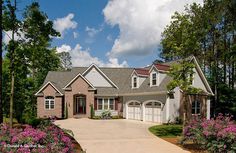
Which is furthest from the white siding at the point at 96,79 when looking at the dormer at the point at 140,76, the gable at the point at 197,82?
the gable at the point at 197,82

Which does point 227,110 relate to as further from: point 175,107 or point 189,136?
point 189,136

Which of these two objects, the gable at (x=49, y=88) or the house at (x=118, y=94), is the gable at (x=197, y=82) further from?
the gable at (x=49, y=88)

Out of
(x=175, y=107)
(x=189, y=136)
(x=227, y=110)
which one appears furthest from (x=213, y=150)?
(x=227, y=110)

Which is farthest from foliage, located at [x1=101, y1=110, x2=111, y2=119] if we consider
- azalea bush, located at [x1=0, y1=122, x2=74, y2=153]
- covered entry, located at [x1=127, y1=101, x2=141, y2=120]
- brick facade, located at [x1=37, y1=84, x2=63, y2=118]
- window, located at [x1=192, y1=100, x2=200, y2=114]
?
azalea bush, located at [x1=0, y1=122, x2=74, y2=153]

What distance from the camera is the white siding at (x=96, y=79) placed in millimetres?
42406

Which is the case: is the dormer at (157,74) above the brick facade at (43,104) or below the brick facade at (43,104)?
above

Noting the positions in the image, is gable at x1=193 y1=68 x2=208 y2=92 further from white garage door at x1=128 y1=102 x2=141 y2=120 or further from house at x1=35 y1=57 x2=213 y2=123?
white garage door at x1=128 y1=102 x2=141 y2=120

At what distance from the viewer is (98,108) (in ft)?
135

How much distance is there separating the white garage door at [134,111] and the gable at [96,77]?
5498 millimetres

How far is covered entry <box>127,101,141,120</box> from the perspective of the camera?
120ft

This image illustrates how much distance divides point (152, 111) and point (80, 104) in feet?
38.2

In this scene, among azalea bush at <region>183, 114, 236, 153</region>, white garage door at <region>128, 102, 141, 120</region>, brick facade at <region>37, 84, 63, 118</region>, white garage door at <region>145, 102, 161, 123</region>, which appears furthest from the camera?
brick facade at <region>37, 84, 63, 118</region>

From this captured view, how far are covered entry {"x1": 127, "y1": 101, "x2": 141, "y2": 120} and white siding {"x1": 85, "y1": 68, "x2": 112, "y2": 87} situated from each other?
583cm

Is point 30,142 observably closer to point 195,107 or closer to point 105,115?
point 195,107
